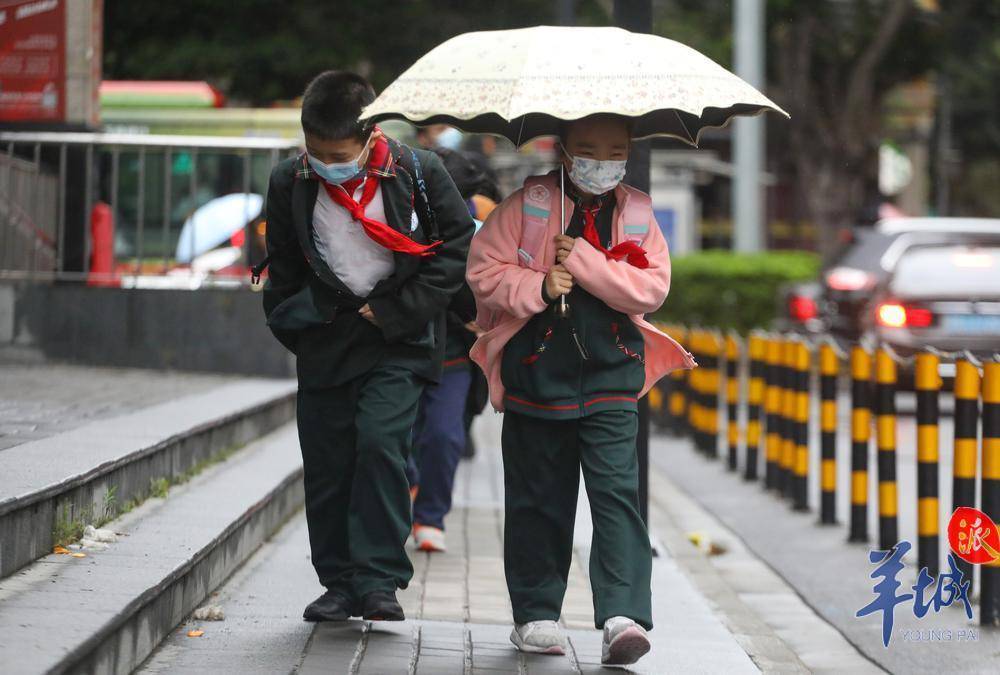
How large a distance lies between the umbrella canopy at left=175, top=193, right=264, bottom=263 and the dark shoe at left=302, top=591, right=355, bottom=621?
6302mm

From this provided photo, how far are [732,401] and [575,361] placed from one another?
675 centimetres

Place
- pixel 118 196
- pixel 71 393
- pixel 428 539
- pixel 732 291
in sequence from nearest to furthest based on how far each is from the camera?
pixel 428 539
pixel 71 393
pixel 118 196
pixel 732 291

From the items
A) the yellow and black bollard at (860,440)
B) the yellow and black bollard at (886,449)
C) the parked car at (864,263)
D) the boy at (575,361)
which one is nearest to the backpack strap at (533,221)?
the boy at (575,361)

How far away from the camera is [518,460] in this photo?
5227 millimetres

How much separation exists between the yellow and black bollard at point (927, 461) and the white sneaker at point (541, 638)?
90.3 inches

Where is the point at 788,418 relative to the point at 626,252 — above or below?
below

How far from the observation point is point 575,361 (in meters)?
5.05

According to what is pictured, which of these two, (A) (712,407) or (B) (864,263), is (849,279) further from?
(A) (712,407)

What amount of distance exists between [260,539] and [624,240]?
2.48m

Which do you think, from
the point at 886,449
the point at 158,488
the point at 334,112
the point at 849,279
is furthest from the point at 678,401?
the point at 334,112

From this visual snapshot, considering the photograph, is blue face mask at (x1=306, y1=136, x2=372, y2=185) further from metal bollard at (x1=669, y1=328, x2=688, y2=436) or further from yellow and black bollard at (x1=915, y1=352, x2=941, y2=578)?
metal bollard at (x1=669, y1=328, x2=688, y2=436)

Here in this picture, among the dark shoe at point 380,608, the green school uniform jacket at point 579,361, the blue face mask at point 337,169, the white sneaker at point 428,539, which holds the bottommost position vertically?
the white sneaker at point 428,539

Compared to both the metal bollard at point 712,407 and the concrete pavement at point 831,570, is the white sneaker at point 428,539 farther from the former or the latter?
the metal bollard at point 712,407

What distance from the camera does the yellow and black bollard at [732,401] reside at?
11508 millimetres
